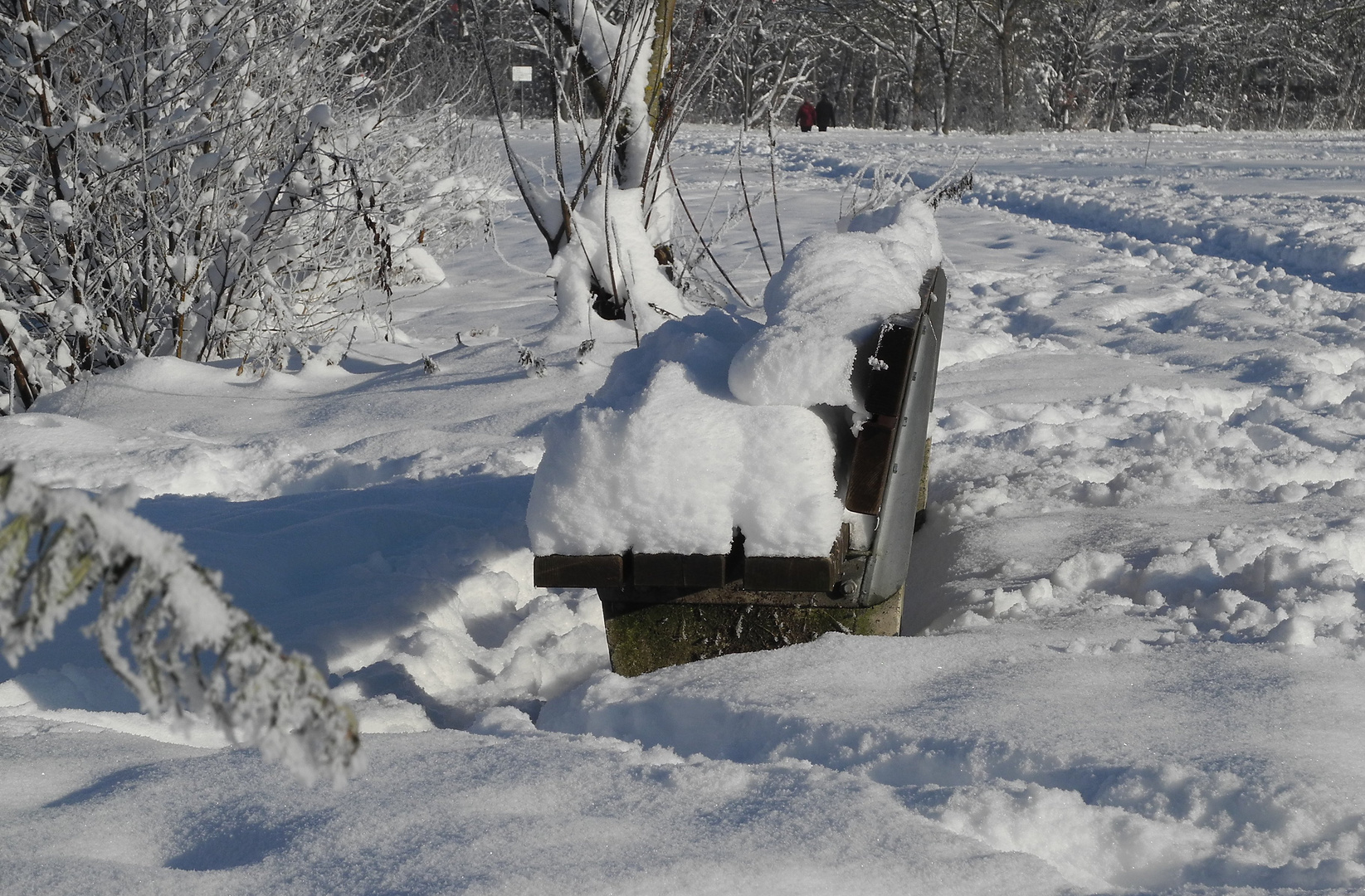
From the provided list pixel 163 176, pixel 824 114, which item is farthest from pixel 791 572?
pixel 824 114

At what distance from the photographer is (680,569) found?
2025mm

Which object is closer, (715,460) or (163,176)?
(715,460)

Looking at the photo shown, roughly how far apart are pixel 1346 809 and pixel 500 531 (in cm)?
207

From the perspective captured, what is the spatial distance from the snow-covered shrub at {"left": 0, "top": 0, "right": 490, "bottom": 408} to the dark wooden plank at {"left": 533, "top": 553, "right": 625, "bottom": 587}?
2721mm

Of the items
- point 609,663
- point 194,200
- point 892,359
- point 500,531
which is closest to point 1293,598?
point 892,359

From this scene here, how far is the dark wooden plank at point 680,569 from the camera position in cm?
201

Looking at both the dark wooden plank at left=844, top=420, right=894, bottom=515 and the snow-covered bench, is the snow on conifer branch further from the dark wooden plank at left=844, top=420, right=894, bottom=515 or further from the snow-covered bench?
the dark wooden plank at left=844, top=420, right=894, bottom=515

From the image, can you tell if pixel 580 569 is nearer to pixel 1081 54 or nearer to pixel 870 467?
pixel 870 467

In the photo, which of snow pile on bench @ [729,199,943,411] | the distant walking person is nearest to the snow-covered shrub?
snow pile on bench @ [729,199,943,411]

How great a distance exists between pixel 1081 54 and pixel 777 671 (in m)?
30.2

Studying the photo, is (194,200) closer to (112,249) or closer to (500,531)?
(112,249)

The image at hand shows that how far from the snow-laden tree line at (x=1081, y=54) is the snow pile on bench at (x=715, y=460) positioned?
21.8 meters

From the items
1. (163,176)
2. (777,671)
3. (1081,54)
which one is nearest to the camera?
(777,671)

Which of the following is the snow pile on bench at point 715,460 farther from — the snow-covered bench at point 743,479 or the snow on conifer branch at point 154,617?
the snow on conifer branch at point 154,617
